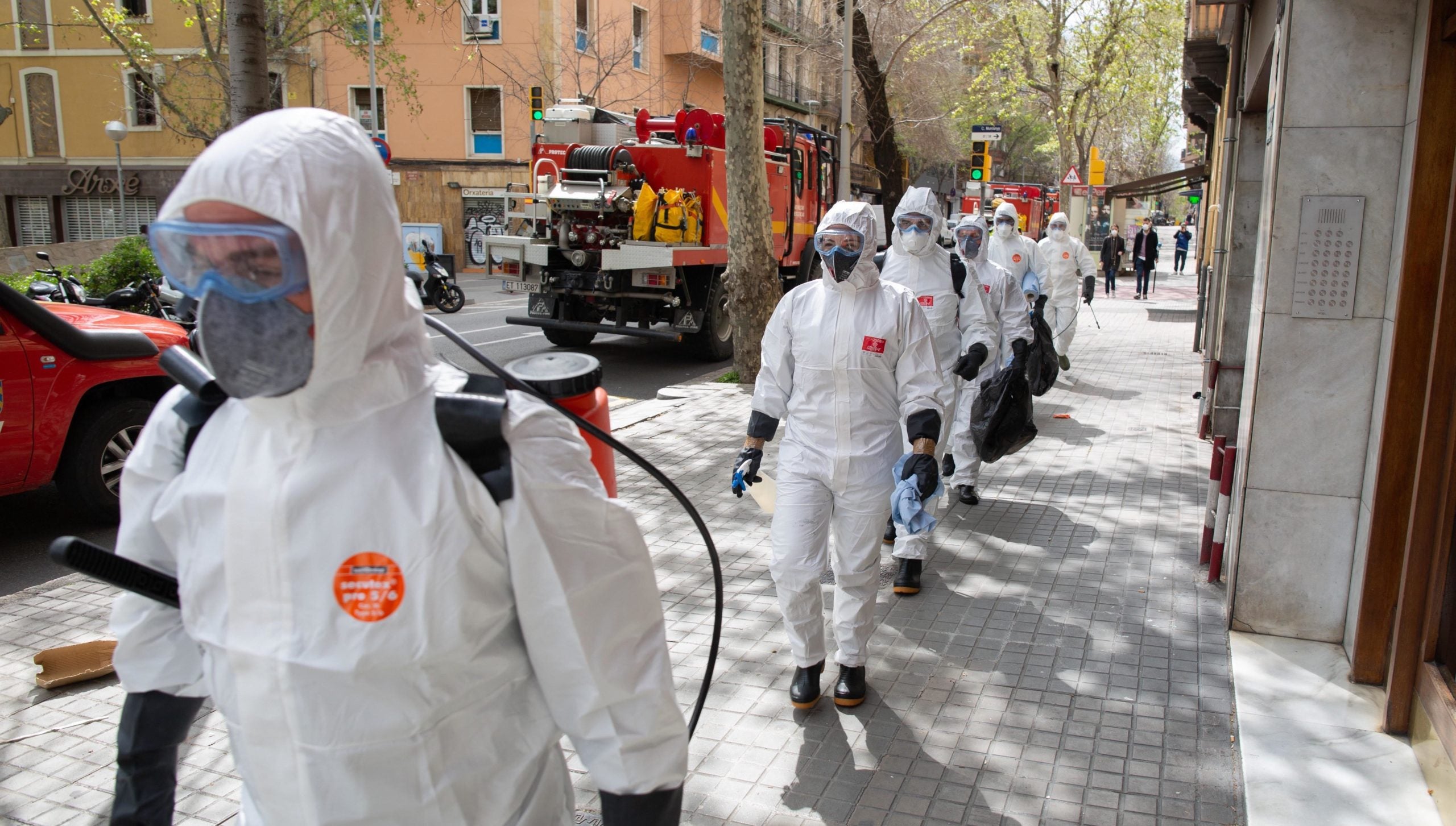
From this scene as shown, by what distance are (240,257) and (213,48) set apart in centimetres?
2536

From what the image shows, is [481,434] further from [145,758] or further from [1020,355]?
[1020,355]

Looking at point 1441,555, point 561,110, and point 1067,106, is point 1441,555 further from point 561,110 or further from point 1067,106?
point 1067,106

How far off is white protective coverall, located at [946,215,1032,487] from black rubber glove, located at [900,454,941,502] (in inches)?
113

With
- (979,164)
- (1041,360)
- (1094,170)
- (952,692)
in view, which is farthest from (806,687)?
(1094,170)

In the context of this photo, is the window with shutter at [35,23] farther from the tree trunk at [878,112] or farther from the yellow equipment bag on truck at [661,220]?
the yellow equipment bag on truck at [661,220]

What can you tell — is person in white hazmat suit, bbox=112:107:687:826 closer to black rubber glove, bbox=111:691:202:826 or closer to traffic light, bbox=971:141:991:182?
black rubber glove, bbox=111:691:202:826

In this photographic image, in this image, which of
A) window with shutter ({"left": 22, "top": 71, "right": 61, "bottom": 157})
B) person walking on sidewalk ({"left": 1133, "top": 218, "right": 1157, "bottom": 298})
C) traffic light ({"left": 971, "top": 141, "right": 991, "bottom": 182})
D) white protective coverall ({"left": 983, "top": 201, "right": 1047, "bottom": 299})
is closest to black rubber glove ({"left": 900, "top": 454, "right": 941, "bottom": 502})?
white protective coverall ({"left": 983, "top": 201, "right": 1047, "bottom": 299})

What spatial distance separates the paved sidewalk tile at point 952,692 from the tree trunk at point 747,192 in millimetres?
4241

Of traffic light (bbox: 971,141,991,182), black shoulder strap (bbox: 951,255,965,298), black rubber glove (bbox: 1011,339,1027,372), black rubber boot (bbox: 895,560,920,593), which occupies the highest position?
traffic light (bbox: 971,141,991,182)

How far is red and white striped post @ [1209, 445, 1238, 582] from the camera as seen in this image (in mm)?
5113

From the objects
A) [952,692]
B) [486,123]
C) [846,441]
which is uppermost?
[486,123]

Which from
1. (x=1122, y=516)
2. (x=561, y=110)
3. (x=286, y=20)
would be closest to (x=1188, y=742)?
(x=1122, y=516)

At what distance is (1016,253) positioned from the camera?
31.1 ft

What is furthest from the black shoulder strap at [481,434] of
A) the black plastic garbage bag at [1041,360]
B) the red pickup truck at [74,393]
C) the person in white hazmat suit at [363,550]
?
the black plastic garbage bag at [1041,360]
